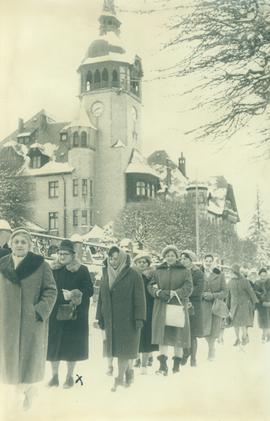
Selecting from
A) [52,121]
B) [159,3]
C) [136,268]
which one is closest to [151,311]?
[136,268]

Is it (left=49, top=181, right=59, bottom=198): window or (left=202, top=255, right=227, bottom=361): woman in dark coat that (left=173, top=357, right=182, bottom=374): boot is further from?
(left=49, top=181, right=59, bottom=198): window

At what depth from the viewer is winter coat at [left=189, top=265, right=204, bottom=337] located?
17.0 ft

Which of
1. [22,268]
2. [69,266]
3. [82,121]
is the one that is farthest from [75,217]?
[22,268]

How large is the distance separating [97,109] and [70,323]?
82.7 inches

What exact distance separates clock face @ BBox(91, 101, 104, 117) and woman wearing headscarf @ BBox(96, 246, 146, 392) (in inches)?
60.1

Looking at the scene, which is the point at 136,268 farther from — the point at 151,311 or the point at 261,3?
the point at 261,3

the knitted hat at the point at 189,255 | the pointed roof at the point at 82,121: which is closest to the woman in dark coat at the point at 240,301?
the knitted hat at the point at 189,255

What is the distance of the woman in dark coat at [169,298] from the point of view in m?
4.81

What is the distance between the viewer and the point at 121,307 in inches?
177

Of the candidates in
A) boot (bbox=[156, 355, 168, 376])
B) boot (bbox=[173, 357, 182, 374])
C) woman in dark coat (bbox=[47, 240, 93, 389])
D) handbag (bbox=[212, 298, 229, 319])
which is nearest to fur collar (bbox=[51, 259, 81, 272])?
woman in dark coat (bbox=[47, 240, 93, 389])

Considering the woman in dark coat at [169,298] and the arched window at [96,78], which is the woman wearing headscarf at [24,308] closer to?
the woman in dark coat at [169,298]

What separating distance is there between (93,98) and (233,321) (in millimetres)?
2728

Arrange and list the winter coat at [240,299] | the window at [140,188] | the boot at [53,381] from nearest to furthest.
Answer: the boot at [53,381] < the window at [140,188] < the winter coat at [240,299]

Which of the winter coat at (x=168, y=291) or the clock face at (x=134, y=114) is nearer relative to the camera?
the winter coat at (x=168, y=291)
